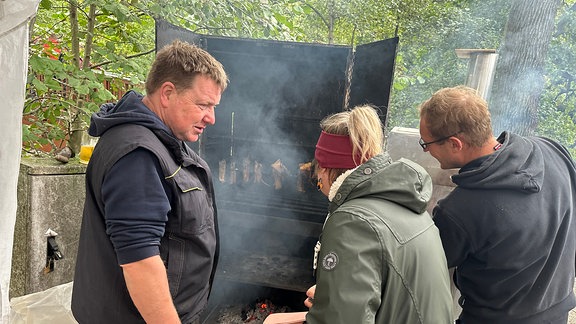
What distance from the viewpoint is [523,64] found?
5.16 meters

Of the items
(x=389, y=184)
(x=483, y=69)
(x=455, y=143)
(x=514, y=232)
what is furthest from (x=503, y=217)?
(x=483, y=69)

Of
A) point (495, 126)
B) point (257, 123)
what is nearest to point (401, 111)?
point (495, 126)

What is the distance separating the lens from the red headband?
1656 mm

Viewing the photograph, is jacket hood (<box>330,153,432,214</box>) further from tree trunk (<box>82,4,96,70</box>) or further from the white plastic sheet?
tree trunk (<box>82,4,96,70</box>)

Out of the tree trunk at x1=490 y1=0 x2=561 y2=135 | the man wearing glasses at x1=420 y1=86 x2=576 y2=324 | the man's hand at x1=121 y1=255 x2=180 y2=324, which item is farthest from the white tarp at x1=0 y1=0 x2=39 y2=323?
the tree trunk at x1=490 y1=0 x2=561 y2=135

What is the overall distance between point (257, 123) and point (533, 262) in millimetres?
2893

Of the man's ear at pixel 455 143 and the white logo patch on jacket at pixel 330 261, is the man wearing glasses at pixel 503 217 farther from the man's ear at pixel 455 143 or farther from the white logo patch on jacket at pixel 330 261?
the white logo patch on jacket at pixel 330 261

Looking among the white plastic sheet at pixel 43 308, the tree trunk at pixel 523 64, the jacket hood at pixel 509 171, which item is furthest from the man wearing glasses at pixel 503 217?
the tree trunk at pixel 523 64

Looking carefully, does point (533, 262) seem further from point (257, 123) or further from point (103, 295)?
point (257, 123)

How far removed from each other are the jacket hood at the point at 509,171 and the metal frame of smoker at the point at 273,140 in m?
1.35

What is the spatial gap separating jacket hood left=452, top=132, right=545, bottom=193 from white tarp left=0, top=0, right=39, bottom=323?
7.09 ft

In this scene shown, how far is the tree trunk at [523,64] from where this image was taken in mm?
5082

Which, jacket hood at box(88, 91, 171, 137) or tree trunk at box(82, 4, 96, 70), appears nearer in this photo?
jacket hood at box(88, 91, 171, 137)

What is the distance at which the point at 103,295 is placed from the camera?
161 centimetres
